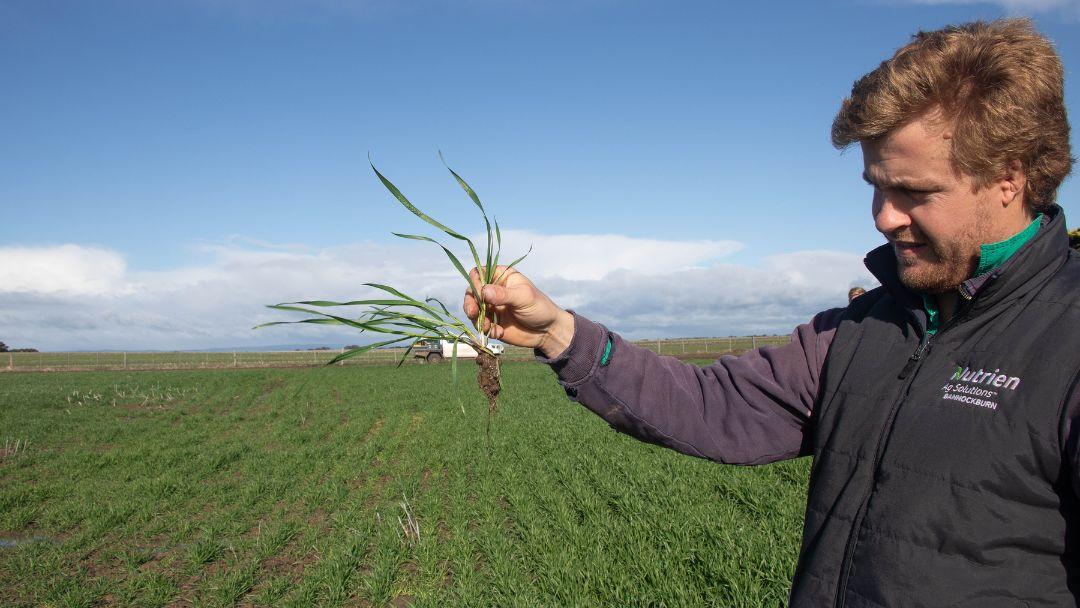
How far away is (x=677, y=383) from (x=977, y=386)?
0.81 m

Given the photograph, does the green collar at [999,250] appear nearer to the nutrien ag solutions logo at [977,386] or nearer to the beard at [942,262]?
the beard at [942,262]

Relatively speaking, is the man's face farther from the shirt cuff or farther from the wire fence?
the wire fence

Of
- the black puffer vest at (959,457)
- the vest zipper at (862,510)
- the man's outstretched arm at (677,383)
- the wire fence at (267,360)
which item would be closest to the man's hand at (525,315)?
the man's outstretched arm at (677,383)

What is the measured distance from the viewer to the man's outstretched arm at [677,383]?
2.12 m

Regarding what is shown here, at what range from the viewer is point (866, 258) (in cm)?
208

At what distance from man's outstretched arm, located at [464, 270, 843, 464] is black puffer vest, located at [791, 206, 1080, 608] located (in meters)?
0.25

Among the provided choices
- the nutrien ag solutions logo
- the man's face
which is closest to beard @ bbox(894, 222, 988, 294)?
the man's face

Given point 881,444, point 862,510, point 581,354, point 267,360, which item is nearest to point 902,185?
point 881,444

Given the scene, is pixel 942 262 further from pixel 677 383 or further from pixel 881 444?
pixel 677 383

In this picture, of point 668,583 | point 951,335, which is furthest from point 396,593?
point 951,335

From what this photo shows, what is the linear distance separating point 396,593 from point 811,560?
4.79 metres

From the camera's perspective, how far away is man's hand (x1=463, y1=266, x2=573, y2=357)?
2080 millimetres

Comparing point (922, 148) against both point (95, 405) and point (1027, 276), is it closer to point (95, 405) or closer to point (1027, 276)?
point (1027, 276)

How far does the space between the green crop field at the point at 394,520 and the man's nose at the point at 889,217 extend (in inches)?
51.7
